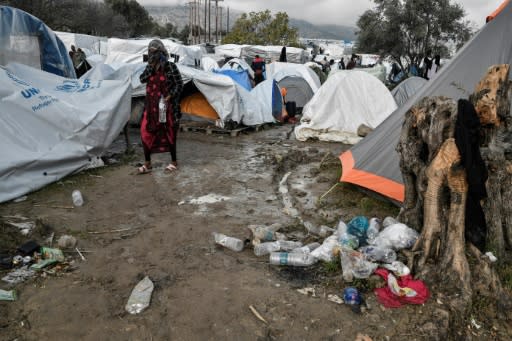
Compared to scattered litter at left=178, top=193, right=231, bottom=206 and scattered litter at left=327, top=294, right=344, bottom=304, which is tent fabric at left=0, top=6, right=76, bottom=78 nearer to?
scattered litter at left=178, top=193, right=231, bottom=206

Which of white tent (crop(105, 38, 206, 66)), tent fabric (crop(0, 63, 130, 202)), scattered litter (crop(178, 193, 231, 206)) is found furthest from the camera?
white tent (crop(105, 38, 206, 66))

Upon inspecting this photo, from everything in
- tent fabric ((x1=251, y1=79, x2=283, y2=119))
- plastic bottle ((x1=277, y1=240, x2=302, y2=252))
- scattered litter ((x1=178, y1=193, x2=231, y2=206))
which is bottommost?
scattered litter ((x1=178, y1=193, x2=231, y2=206))

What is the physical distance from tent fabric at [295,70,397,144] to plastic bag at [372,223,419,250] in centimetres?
598

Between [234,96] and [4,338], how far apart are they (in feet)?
25.0

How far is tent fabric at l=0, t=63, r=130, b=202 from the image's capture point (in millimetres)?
5133

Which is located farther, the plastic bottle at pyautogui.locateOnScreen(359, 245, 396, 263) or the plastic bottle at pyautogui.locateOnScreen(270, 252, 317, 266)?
the plastic bottle at pyautogui.locateOnScreen(270, 252, 317, 266)

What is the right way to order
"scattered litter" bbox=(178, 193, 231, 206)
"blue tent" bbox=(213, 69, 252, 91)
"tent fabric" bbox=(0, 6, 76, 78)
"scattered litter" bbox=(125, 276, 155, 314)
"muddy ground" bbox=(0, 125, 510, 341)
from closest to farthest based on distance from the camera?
"muddy ground" bbox=(0, 125, 510, 341)
"scattered litter" bbox=(125, 276, 155, 314)
"scattered litter" bbox=(178, 193, 231, 206)
"tent fabric" bbox=(0, 6, 76, 78)
"blue tent" bbox=(213, 69, 252, 91)

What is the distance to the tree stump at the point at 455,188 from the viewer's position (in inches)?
121

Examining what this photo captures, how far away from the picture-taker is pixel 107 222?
4543mm

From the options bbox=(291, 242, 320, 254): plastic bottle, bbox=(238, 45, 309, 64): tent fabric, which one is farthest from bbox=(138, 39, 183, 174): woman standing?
bbox=(238, 45, 309, 64): tent fabric

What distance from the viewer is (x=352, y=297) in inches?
118

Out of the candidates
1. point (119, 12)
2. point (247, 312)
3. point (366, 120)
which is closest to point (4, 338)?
point (247, 312)

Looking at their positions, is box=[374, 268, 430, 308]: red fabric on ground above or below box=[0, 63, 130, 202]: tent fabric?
below

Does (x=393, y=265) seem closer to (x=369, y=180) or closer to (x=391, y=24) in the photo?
(x=369, y=180)
